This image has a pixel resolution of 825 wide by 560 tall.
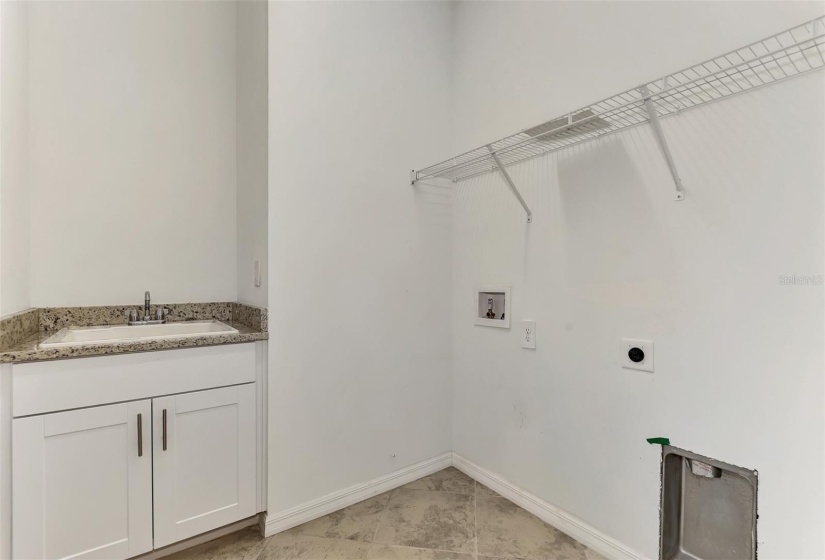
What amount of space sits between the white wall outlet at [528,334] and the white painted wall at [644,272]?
0.13ft

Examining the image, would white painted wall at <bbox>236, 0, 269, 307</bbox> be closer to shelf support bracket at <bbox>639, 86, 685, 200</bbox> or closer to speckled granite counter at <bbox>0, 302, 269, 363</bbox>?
speckled granite counter at <bbox>0, 302, 269, 363</bbox>

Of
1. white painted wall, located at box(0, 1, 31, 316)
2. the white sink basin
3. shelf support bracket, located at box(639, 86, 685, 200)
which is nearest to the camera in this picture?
shelf support bracket, located at box(639, 86, 685, 200)

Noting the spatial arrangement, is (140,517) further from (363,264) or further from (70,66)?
(70,66)

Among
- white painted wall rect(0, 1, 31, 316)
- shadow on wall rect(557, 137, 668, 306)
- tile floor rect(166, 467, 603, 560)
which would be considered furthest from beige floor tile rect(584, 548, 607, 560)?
white painted wall rect(0, 1, 31, 316)

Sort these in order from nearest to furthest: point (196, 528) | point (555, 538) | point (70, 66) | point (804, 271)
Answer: point (804, 271) → point (196, 528) → point (555, 538) → point (70, 66)

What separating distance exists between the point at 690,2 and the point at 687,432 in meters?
1.46

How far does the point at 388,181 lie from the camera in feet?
6.80

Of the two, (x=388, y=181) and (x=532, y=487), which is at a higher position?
(x=388, y=181)

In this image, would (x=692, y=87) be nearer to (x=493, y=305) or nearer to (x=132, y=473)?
(x=493, y=305)

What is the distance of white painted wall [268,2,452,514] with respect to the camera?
1728 millimetres

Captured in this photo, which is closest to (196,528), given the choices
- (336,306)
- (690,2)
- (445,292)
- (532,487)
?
(336,306)

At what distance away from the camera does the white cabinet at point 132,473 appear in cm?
125

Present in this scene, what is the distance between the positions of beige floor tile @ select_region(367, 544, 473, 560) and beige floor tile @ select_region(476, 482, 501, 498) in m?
0.46

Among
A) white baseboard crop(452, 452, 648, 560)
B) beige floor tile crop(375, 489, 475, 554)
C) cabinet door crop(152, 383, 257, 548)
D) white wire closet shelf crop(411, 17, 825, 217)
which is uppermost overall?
white wire closet shelf crop(411, 17, 825, 217)
